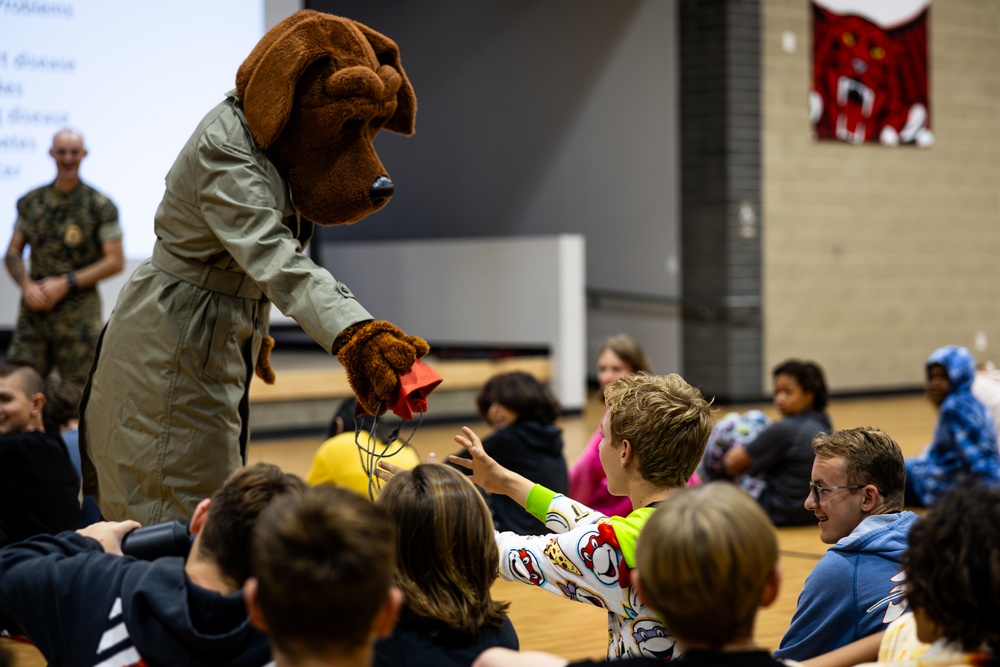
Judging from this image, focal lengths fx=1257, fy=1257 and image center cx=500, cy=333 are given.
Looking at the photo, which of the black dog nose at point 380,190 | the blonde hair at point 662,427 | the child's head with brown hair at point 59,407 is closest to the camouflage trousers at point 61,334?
the child's head with brown hair at point 59,407

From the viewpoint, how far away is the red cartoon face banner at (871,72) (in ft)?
30.4

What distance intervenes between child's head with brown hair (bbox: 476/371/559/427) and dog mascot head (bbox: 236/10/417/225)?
4.96 feet

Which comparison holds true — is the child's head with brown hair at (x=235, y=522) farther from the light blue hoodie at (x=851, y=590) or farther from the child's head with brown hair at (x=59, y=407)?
the child's head with brown hair at (x=59, y=407)

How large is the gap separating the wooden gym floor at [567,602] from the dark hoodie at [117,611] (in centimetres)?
13

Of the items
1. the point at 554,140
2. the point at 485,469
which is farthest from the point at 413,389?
the point at 554,140

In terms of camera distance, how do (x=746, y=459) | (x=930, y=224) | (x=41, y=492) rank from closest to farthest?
(x=41, y=492)
(x=746, y=459)
(x=930, y=224)

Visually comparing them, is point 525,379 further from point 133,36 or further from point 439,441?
point 133,36

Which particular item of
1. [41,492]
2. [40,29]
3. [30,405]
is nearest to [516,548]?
[41,492]

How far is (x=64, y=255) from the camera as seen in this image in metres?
5.38

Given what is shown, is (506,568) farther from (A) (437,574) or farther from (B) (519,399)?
(B) (519,399)

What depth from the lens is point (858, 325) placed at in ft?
31.7

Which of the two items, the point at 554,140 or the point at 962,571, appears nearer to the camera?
the point at 962,571

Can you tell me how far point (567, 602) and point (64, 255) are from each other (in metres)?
2.77

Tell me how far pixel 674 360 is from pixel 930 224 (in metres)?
2.36
